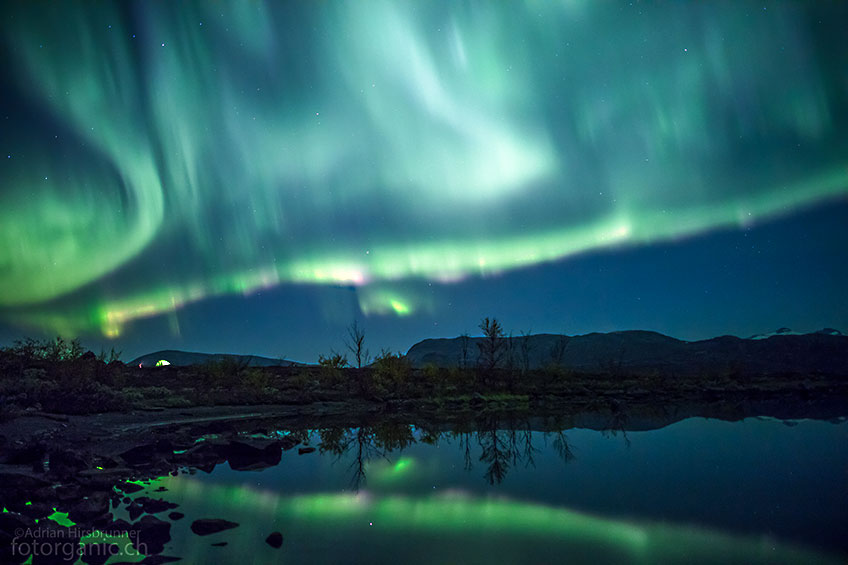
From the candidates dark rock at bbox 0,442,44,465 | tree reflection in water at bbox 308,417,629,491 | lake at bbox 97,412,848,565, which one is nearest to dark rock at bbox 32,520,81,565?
lake at bbox 97,412,848,565

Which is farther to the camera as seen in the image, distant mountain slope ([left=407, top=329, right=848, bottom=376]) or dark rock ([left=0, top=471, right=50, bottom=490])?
distant mountain slope ([left=407, top=329, right=848, bottom=376])

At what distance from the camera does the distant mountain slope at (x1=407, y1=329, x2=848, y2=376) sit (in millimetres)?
110750

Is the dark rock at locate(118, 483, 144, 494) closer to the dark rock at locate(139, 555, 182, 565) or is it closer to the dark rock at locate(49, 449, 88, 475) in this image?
the dark rock at locate(49, 449, 88, 475)

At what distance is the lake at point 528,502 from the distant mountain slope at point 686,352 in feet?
268

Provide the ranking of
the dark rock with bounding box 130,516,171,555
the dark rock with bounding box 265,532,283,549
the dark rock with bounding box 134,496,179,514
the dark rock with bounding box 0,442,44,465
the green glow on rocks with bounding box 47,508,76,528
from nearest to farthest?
the dark rock with bounding box 130,516,171,555 → the dark rock with bounding box 265,532,283,549 → the green glow on rocks with bounding box 47,508,76,528 → the dark rock with bounding box 134,496,179,514 → the dark rock with bounding box 0,442,44,465

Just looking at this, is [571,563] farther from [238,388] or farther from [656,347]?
[656,347]

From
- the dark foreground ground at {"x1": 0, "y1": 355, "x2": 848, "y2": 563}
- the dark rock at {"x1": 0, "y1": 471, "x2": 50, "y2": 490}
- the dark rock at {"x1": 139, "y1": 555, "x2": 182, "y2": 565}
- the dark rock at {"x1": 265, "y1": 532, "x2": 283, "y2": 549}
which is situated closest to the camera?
the dark rock at {"x1": 139, "y1": 555, "x2": 182, "y2": 565}

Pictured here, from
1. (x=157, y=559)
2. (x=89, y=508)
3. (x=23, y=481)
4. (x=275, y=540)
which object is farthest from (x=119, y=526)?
(x=23, y=481)

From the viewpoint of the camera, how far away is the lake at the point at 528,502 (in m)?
6.40

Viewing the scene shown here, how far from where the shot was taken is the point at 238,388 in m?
32.0

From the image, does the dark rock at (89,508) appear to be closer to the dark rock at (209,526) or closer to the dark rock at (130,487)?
the dark rock at (130,487)

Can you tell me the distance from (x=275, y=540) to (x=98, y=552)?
7.04 ft

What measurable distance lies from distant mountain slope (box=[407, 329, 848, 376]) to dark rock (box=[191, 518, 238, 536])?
89.5 meters

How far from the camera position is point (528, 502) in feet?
29.2
